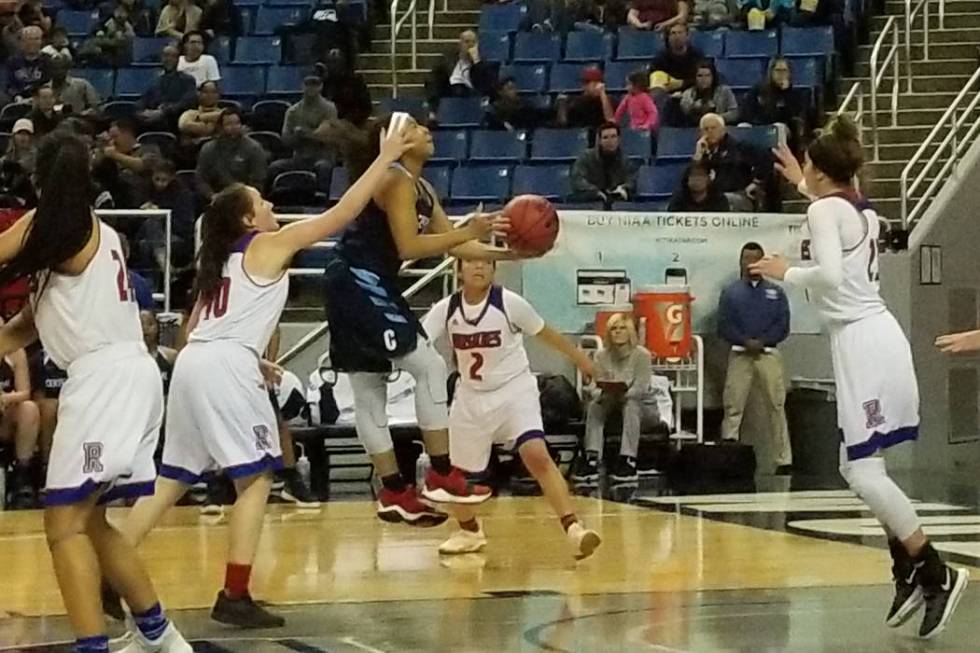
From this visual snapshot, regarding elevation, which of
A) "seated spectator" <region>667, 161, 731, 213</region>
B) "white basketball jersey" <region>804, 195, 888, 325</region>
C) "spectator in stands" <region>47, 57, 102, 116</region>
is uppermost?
"spectator in stands" <region>47, 57, 102, 116</region>

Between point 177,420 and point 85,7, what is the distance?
13.5 m

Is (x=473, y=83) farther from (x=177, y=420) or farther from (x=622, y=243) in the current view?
(x=177, y=420)

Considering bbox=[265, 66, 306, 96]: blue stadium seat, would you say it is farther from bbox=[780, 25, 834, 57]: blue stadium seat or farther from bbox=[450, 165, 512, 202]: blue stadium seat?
bbox=[780, 25, 834, 57]: blue stadium seat

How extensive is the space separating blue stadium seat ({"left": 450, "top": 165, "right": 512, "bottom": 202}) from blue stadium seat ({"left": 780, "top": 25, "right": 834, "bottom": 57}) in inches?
119

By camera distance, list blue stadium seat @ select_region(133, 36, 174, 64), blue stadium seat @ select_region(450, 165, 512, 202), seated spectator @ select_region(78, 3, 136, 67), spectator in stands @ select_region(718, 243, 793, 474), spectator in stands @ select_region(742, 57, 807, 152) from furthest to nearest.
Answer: blue stadium seat @ select_region(133, 36, 174, 64) → seated spectator @ select_region(78, 3, 136, 67) → spectator in stands @ select_region(742, 57, 807, 152) → blue stadium seat @ select_region(450, 165, 512, 202) → spectator in stands @ select_region(718, 243, 793, 474)

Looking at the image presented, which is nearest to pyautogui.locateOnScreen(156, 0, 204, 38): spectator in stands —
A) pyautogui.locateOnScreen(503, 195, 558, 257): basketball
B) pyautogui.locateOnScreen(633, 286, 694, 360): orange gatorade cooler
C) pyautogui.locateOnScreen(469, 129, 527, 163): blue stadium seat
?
pyautogui.locateOnScreen(469, 129, 527, 163): blue stadium seat

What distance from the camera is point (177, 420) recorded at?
24.0 feet

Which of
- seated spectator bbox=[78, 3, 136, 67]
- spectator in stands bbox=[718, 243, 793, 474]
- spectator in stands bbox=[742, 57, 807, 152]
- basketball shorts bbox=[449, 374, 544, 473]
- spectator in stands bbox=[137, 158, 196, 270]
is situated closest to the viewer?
basketball shorts bbox=[449, 374, 544, 473]

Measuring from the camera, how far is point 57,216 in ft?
19.2

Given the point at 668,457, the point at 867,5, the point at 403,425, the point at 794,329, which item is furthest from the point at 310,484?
the point at 867,5

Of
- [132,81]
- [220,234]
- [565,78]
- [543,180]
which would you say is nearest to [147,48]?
[132,81]

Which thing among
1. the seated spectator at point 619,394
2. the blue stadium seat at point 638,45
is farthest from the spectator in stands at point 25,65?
the seated spectator at point 619,394

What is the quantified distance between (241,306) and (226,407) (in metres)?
0.38

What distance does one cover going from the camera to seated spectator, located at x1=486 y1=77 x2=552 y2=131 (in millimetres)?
17422
